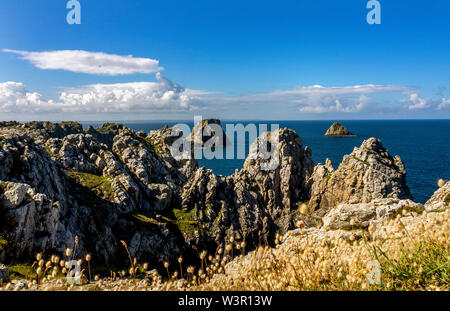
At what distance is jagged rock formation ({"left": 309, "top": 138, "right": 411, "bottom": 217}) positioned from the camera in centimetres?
8162

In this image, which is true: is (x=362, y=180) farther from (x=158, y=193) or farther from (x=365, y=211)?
(x=365, y=211)

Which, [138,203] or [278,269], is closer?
[278,269]

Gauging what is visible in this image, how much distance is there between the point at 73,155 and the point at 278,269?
8303 cm

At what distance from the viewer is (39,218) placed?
111 ft

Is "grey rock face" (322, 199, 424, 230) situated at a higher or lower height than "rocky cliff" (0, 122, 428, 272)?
higher

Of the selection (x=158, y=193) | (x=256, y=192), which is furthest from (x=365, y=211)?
(x=256, y=192)

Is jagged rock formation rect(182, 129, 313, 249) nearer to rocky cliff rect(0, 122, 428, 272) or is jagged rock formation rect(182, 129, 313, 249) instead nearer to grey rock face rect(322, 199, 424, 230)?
rocky cliff rect(0, 122, 428, 272)

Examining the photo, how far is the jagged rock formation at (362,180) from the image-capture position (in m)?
81.6

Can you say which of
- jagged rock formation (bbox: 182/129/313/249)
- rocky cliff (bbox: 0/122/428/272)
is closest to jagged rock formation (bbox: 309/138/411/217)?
rocky cliff (bbox: 0/122/428/272)

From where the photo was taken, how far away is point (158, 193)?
80312 millimetres

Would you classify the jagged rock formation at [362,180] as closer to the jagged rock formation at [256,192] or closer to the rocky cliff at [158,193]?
the rocky cliff at [158,193]

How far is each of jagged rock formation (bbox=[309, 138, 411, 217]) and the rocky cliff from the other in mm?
310
